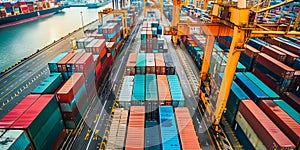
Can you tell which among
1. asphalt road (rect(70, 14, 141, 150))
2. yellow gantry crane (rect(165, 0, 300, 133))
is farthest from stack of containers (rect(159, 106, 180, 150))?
asphalt road (rect(70, 14, 141, 150))

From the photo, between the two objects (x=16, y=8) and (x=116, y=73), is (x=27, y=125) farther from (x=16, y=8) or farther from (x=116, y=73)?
(x=16, y=8)

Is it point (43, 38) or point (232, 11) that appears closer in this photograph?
point (232, 11)

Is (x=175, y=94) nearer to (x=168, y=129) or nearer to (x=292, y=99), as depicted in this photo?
(x=168, y=129)

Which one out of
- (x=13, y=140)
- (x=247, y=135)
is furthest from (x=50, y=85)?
(x=247, y=135)

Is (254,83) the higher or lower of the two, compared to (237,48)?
lower

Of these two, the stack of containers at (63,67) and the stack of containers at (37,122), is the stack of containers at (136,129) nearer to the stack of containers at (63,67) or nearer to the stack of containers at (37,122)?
the stack of containers at (37,122)

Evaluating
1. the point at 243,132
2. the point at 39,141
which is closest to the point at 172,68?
the point at 243,132

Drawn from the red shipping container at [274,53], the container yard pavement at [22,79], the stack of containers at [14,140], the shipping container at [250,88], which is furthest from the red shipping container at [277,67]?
the container yard pavement at [22,79]

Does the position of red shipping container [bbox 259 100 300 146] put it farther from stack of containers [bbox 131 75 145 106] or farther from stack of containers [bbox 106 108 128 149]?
stack of containers [bbox 106 108 128 149]
